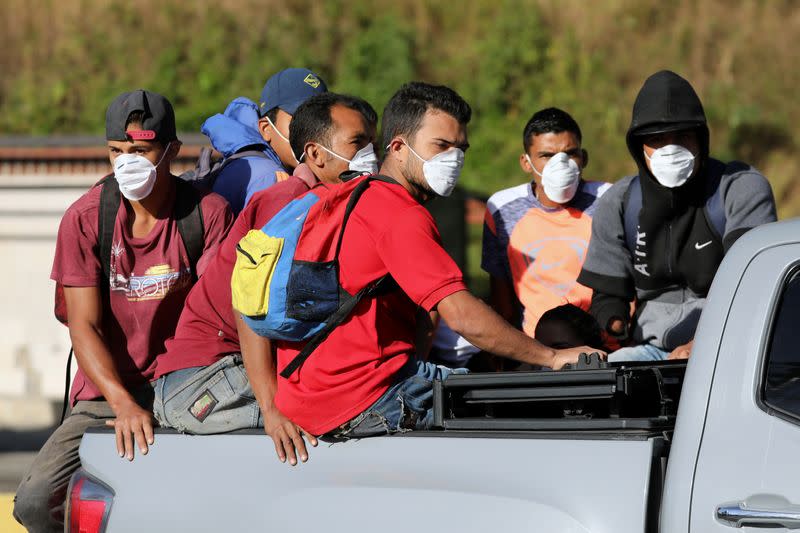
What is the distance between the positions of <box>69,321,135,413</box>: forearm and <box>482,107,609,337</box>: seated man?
1937 mm

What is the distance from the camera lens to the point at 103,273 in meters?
4.59

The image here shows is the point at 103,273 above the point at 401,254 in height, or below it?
below

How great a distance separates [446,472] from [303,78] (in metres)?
2.84

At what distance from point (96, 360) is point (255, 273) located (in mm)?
1063

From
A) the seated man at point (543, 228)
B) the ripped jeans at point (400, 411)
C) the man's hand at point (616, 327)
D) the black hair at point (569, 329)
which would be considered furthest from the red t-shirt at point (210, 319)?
the seated man at point (543, 228)

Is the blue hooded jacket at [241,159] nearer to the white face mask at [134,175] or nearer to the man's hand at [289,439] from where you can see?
the white face mask at [134,175]

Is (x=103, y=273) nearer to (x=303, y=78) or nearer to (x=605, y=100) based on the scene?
(x=303, y=78)

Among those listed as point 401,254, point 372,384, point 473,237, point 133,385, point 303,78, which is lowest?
point 473,237

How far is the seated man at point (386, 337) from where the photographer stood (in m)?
3.49

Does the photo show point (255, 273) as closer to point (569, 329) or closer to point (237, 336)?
point (237, 336)

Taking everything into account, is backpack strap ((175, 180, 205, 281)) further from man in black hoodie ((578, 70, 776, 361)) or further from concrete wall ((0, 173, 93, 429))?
concrete wall ((0, 173, 93, 429))

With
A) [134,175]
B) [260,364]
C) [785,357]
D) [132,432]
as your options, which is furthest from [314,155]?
[785,357]

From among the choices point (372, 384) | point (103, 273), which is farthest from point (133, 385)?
point (372, 384)

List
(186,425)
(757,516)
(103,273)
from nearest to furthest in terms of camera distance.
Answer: (757,516) < (186,425) < (103,273)
